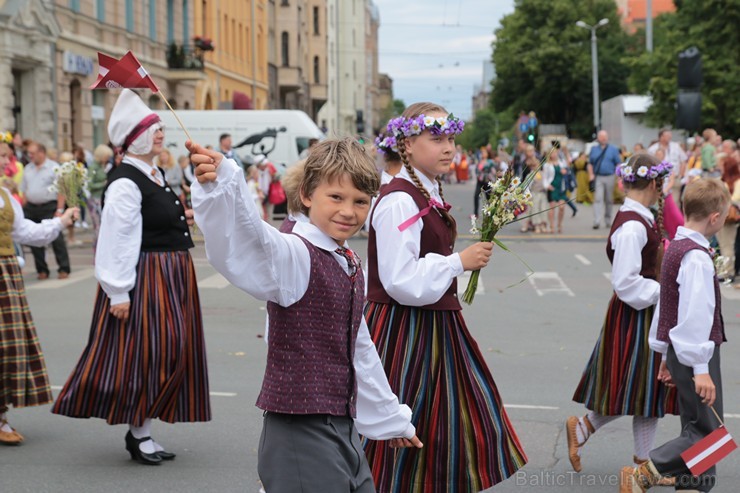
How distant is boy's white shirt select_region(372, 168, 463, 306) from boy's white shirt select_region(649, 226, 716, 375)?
97cm

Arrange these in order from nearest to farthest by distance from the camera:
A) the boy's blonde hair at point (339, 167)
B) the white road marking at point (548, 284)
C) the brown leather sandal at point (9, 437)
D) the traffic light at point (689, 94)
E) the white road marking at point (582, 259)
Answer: the boy's blonde hair at point (339, 167) → the brown leather sandal at point (9, 437) → the white road marking at point (548, 284) → the traffic light at point (689, 94) → the white road marking at point (582, 259)

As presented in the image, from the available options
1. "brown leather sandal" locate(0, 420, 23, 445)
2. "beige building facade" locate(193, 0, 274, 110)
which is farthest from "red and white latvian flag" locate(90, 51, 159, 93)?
"beige building facade" locate(193, 0, 274, 110)

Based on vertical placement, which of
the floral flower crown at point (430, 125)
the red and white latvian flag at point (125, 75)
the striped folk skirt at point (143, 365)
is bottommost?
the striped folk skirt at point (143, 365)

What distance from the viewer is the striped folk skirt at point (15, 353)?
6.50 m

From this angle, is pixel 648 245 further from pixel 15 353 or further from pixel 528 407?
pixel 15 353

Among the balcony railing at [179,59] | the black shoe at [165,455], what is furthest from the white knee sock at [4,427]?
the balcony railing at [179,59]

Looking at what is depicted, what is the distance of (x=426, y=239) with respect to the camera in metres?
4.58

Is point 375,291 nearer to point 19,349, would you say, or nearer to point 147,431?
point 147,431

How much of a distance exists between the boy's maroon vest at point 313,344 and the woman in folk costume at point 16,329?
11.5ft

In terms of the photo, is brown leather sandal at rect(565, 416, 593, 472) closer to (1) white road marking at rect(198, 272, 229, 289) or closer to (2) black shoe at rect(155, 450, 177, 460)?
(2) black shoe at rect(155, 450, 177, 460)

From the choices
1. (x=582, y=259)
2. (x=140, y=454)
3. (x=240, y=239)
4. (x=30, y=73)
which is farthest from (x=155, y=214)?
(x=30, y=73)

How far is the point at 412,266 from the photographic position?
174 inches

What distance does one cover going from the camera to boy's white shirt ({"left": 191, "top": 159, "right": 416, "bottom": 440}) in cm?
288

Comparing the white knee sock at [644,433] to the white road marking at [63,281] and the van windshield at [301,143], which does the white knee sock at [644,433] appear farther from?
the van windshield at [301,143]
